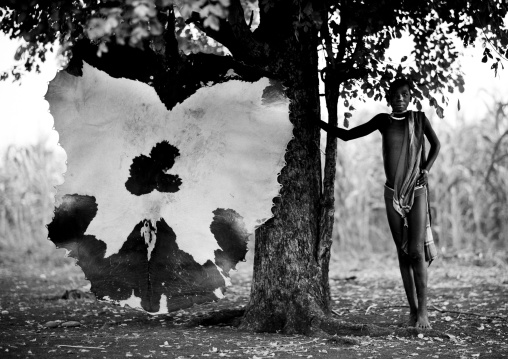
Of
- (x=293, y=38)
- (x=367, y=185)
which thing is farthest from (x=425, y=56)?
(x=367, y=185)

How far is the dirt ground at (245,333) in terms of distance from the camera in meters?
3.82

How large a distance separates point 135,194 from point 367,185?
6433 millimetres

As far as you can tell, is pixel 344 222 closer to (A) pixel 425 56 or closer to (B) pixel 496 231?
(B) pixel 496 231

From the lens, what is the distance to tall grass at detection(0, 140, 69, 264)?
1123 cm

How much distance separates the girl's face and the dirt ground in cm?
140

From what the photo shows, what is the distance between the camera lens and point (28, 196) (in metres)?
11.4

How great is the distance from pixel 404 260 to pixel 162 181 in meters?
1.61

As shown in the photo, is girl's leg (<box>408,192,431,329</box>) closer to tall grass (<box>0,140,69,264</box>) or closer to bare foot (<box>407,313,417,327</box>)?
bare foot (<box>407,313,417,327</box>)

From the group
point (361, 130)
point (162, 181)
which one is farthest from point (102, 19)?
point (361, 130)

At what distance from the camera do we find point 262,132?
4.17m

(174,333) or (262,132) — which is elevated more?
(262,132)

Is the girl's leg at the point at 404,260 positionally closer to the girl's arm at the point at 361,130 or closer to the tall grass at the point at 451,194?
the girl's arm at the point at 361,130

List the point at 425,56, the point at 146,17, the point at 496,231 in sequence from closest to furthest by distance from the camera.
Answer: the point at 146,17, the point at 425,56, the point at 496,231

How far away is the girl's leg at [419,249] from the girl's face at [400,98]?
22.1 inches
